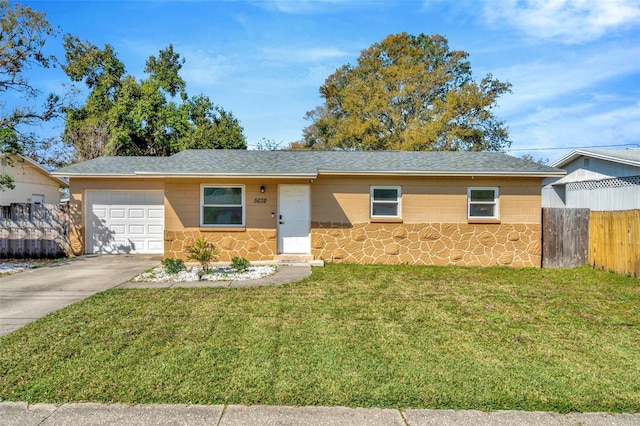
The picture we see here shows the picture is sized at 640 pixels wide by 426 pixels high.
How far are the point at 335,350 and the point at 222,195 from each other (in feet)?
26.1

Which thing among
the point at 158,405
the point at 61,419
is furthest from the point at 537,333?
the point at 61,419

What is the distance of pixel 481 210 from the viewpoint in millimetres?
11734

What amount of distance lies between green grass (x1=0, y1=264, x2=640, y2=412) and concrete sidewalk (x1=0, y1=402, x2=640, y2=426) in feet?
0.35

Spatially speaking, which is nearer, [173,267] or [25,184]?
[173,267]

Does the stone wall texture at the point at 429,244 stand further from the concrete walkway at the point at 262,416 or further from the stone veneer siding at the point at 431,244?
the concrete walkway at the point at 262,416

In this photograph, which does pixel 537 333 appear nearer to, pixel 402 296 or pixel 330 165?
pixel 402 296

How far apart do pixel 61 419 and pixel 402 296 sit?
5.72 meters

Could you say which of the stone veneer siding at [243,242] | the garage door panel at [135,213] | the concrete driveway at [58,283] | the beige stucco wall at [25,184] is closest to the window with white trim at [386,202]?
the stone veneer siding at [243,242]

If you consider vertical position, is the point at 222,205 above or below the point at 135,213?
above

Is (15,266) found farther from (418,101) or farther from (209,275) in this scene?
(418,101)

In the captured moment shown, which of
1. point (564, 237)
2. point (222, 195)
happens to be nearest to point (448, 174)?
point (564, 237)

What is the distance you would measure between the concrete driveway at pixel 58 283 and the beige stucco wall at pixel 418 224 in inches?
143

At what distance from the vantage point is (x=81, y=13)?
14.0m

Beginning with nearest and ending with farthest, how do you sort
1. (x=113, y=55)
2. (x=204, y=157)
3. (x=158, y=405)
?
1. (x=158, y=405)
2. (x=204, y=157)
3. (x=113, y=55)
